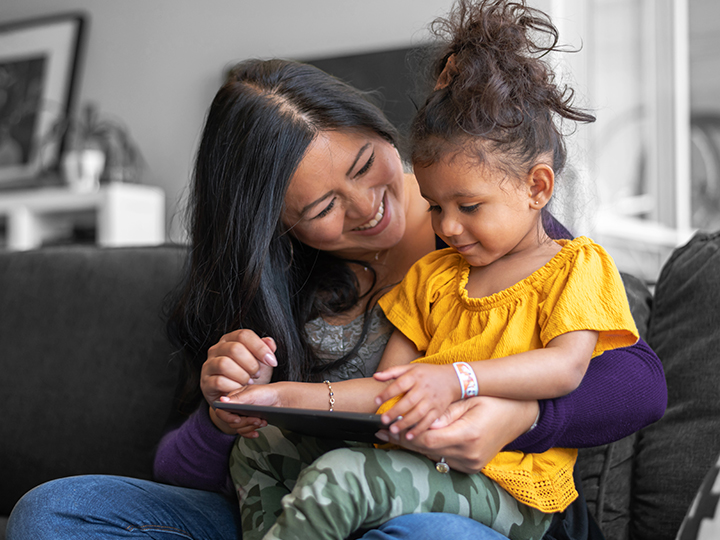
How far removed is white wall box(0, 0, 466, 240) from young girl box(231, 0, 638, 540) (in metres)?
2.16

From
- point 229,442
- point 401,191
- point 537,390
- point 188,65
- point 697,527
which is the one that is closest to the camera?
point 697,527

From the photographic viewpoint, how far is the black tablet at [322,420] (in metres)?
0.69

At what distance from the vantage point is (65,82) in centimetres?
360

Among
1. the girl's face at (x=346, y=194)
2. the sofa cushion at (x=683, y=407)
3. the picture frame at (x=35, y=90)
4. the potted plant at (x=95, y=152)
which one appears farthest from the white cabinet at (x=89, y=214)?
the sofa cushion at (x=683, y=407)

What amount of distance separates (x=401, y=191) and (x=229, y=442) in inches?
20.5

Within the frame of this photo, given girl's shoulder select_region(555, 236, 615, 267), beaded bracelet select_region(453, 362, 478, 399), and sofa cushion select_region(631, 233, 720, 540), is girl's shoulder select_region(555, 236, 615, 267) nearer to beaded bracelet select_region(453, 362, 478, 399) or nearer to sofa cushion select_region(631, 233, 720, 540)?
beaded bracelet select_region(453, 362, 478, 399)

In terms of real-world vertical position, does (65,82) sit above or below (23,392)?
above

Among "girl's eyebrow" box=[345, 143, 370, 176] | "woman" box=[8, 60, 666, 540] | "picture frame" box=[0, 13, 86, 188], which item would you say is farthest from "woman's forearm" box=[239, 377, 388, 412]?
"picture frame" box=[0, 13, 86, 188]

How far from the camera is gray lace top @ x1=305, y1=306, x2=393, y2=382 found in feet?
3.69

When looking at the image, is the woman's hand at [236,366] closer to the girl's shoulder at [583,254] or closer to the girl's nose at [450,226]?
the girl's nose at [450,226]

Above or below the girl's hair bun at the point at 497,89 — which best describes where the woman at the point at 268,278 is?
below

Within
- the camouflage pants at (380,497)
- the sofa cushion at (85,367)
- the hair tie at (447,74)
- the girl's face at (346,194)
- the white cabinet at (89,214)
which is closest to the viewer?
the camouflage pants at (380,497)

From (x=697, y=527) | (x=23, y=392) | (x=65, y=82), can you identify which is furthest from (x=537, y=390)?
(x=65, y=82)

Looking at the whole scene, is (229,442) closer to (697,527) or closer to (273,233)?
(273,233)
